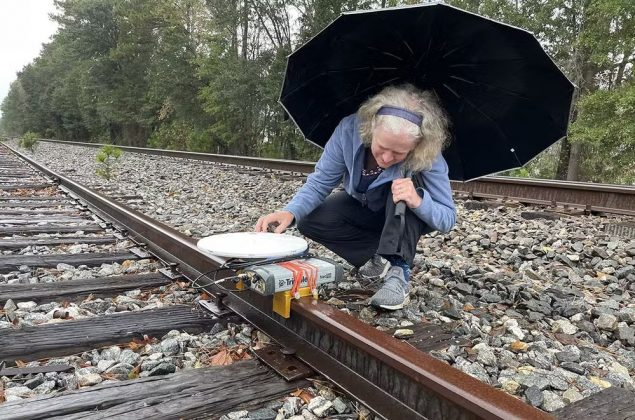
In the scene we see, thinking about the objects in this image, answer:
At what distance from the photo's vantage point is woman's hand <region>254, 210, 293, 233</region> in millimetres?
2264

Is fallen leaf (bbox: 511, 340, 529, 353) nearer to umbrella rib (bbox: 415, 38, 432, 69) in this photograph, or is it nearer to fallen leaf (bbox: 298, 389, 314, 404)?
fallen leaf (bbox: 298, 389, 314, 404)

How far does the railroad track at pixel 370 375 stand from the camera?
125 cm

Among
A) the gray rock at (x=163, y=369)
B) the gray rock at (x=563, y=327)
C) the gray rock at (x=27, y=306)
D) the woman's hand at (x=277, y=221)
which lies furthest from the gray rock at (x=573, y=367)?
the gray rock at (x=27, y=306)

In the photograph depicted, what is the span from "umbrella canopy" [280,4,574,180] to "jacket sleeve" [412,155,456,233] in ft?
1.44

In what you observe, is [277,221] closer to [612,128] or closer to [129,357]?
[129,357]

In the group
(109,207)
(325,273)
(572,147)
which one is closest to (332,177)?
(325,273)

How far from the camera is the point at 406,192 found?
6.86ft

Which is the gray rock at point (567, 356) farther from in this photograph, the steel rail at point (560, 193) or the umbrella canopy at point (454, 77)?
the steel rail at point (560, 193)

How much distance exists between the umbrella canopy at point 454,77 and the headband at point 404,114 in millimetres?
361

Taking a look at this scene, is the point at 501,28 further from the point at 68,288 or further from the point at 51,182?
the point at 51,182

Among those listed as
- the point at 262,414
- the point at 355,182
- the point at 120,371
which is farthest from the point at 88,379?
the point at 355,182

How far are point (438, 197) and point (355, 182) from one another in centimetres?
46

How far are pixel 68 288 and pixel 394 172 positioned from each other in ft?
5.63

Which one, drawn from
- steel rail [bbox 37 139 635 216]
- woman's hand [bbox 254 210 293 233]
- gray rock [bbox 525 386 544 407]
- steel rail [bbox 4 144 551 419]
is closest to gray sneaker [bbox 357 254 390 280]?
woman's hand [bbox 254 210 293 233]
